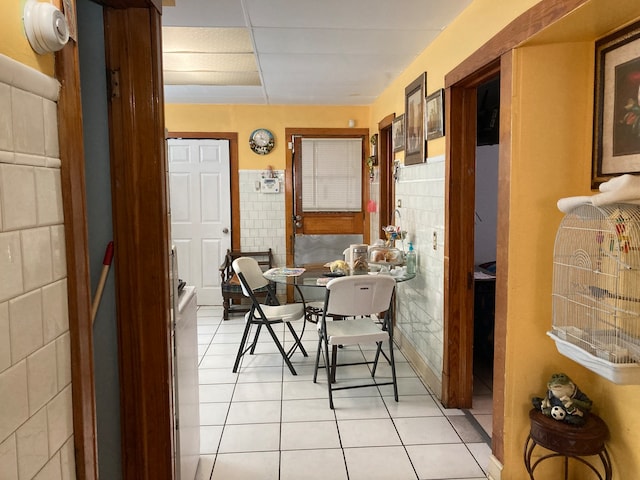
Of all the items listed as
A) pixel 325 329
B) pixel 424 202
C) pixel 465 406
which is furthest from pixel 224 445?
pixel 424 202

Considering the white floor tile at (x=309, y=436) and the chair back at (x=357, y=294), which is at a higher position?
the chair back at (x=357, y=294)

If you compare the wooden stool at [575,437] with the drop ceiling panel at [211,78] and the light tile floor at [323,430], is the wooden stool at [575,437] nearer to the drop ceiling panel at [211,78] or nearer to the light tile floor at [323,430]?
the light tile floor at [323,430]

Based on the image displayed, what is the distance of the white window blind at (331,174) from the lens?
603cm

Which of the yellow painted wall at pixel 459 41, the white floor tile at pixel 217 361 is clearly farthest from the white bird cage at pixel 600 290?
the white floor tile at pixel 217 361

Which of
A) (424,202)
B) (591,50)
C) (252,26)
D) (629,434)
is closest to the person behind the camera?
(629,434)

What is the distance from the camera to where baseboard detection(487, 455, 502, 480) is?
2361mm

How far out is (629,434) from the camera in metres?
1.96

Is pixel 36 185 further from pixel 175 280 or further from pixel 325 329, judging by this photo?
pixel 325 329

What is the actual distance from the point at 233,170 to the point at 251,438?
3.79 metres

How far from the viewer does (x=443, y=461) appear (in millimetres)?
2625

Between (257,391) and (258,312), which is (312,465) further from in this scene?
(258,312)

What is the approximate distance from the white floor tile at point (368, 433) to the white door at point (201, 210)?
3.45 metres

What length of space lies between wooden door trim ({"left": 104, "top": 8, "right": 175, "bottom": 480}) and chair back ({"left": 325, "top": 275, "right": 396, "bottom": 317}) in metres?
1.49

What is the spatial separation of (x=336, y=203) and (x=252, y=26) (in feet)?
10.5
